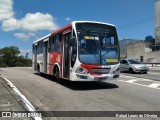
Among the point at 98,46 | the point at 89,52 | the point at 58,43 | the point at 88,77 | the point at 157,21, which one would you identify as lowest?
the point at 88,77

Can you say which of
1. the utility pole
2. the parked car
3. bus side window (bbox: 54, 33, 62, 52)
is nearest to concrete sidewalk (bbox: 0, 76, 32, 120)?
bus side window (bbox: 54, 33, 62, 52)

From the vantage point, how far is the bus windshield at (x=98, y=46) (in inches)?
547

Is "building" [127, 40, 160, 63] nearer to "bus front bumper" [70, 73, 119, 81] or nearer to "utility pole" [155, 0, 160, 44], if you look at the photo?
"utility pole" [155, 0, 160, 44]

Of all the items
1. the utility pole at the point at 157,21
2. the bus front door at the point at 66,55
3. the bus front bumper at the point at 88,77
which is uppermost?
the utility pole at the point at 157,21

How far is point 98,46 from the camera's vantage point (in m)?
14.2

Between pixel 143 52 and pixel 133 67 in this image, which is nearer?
pixel 133 67

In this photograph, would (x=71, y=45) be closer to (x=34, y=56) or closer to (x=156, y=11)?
(x=34, y=56)

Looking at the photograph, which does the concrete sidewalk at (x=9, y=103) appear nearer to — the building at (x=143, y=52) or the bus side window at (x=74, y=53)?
the bus side window at (x=74, y=53)

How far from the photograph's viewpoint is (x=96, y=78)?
13.9 m

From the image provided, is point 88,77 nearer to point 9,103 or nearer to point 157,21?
point 9,103

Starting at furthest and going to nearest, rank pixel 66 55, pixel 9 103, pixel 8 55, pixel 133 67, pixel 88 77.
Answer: pixel 8 55 → pixel 133 67 → pixel 66 55 → pixel 88 77 → pixel 9 103

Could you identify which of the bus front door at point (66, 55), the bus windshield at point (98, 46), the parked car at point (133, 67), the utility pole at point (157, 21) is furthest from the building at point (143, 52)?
the bus windshield at point (98, 46)

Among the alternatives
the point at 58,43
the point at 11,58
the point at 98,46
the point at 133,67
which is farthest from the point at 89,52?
the point at 11,58

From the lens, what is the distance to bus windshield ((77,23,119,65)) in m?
13.9
